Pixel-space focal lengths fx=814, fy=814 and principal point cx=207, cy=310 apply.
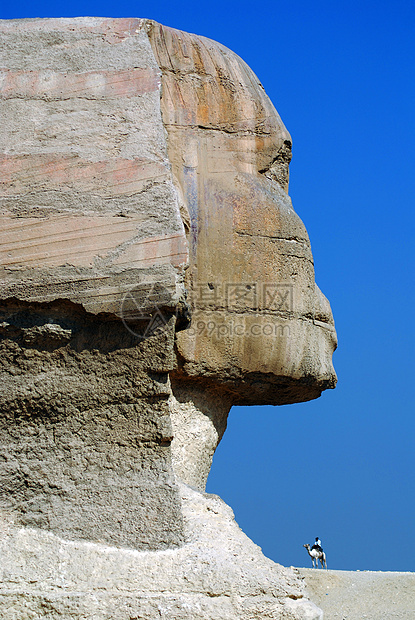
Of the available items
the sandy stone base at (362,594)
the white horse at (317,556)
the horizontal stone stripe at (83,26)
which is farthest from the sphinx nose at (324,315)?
the white horse at (317,556)

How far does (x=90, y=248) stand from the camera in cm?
284

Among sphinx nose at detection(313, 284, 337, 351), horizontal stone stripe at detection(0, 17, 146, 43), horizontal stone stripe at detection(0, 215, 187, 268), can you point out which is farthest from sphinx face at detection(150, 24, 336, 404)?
horizontal stone stripe at detection(0, 215, 187, 268)

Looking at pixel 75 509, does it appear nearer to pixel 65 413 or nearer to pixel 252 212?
pixel 65 413

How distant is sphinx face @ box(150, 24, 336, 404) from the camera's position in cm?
348

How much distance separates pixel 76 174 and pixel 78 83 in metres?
0.48

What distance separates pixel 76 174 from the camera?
9.86 feet

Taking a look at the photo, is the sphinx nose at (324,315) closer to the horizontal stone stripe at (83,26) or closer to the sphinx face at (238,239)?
the sphinx face at (238,239)

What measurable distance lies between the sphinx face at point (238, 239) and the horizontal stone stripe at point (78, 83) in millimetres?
392

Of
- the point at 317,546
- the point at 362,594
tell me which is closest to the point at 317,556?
the point at 317,546

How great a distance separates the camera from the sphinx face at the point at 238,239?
348 cm

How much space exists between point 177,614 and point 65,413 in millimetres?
756

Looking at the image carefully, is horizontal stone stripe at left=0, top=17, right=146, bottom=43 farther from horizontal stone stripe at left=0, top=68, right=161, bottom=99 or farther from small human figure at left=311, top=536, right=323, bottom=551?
small human figure at left=311, top=536, right=323, bottom=551

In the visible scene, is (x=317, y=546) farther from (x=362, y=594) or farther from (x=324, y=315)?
(x=324, y=315)

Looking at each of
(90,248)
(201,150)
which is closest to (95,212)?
(90,248)
